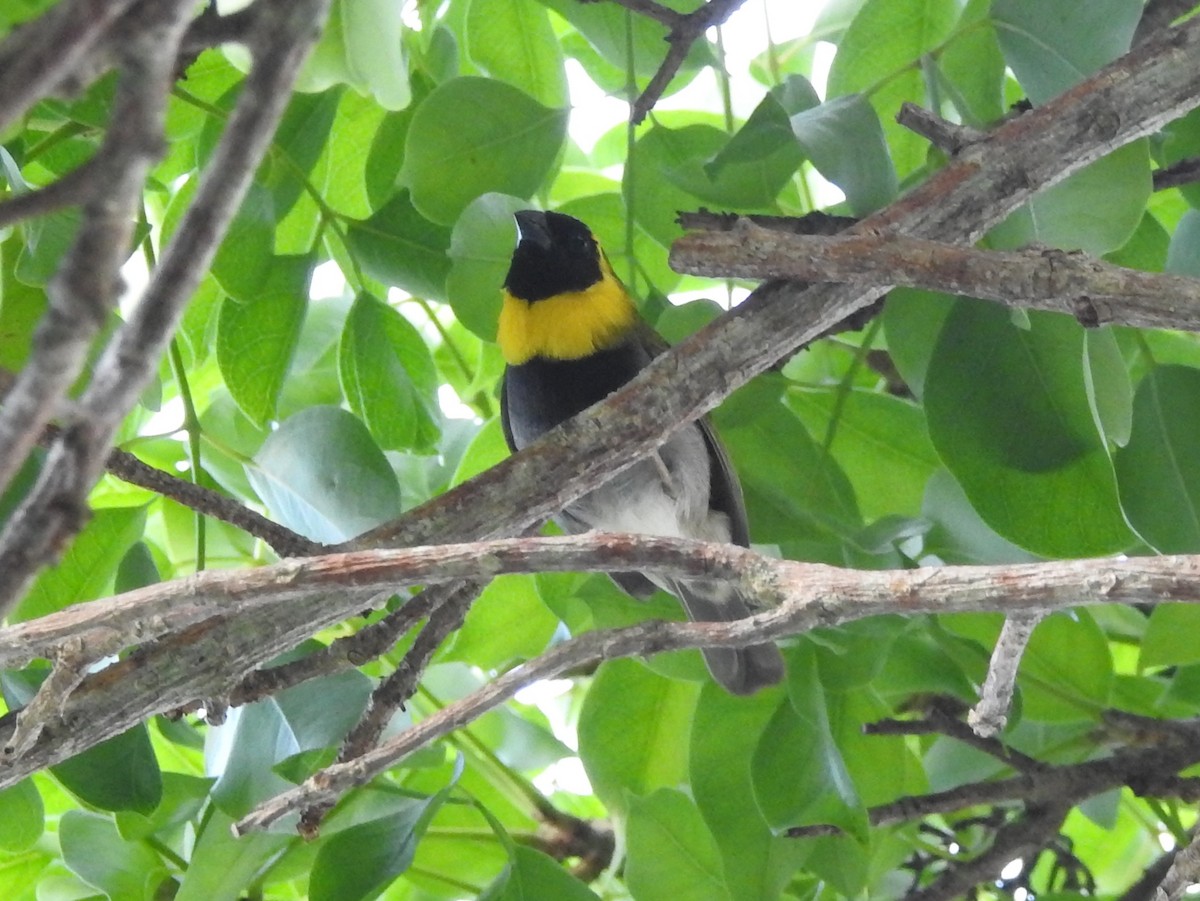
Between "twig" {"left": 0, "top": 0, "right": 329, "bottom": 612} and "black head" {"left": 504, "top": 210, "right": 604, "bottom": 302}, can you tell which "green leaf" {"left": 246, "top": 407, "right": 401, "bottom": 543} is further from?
"twig" {"left": 0, "top": 0, "right": 329, "bottom": 612}

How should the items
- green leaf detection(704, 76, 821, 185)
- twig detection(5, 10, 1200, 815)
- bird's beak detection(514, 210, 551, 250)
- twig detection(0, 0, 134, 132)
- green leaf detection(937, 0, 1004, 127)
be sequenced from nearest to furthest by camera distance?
twig detection(0, 0, 134, 132) → twig detection(5, 10, 1200, 815) → green leaf detection(704, 76, 821, 185) → green leaf detection(937, 0, 1004, 127) → bird's beak detection(514, 210, 551, 250)

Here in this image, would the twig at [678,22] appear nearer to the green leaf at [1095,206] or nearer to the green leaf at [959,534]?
the green leaf at [1095,206]

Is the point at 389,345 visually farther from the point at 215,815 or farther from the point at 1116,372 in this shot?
the point at 1116,372

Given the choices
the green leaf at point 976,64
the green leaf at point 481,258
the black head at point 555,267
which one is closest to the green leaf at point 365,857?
the green leaf at point 481,258

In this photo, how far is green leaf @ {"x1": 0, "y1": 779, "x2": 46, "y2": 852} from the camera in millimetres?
1172

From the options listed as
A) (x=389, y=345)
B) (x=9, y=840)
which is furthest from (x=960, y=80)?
(x=9, y=840)

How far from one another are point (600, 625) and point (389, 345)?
0.36 meters

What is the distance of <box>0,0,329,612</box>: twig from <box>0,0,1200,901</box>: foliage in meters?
0.66

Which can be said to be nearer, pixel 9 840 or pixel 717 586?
pixel 9 840

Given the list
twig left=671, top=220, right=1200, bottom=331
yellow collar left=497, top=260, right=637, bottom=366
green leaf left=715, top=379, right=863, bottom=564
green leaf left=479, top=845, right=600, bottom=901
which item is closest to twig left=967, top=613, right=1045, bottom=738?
twig left=671, top=220, right=1200, bottom=331

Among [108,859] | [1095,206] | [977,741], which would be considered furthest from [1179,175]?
[108,859]

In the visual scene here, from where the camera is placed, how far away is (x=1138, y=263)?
1213mm

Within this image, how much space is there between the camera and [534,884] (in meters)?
1.12

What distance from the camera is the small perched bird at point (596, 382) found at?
1754 millimetres
